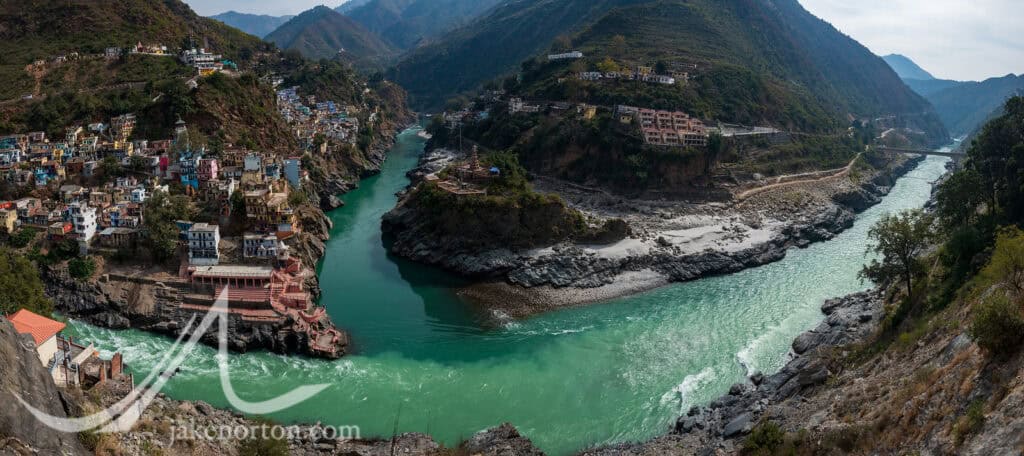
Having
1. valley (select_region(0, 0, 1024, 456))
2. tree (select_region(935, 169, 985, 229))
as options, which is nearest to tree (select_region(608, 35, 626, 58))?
valley (select_region(0, 0, 1024, 456))

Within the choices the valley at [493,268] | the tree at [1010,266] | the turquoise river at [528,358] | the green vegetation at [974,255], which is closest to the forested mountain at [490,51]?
the valley at [493,268]

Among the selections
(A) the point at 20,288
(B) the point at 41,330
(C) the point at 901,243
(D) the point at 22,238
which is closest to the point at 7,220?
(D) the point at 22,238

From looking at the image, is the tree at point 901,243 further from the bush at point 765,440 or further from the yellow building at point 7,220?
the yellow building at point 7,220

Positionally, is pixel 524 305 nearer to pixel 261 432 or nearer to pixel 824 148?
pixel 261 432

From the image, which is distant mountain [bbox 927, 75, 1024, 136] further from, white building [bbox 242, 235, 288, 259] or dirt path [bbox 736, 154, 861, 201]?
white building [bbox 242, 235, 288, 259]

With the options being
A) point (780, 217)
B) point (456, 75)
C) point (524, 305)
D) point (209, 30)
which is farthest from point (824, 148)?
point (456, 75)

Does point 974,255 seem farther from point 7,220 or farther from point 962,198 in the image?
point 7,220

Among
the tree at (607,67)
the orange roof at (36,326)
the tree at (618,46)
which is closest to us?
the orange roof at (36,326)
